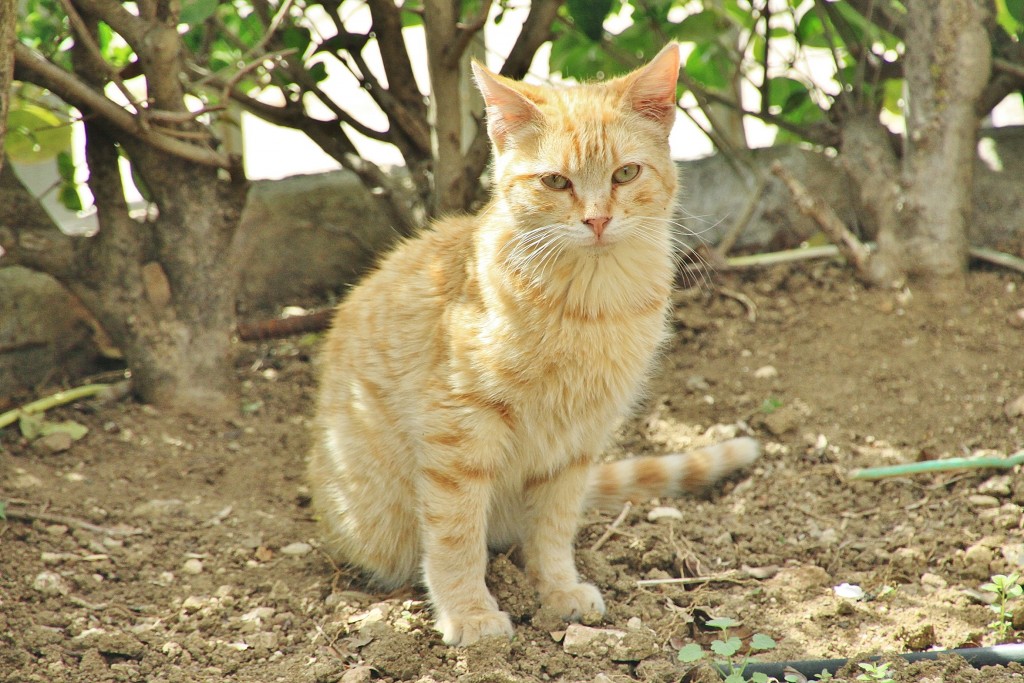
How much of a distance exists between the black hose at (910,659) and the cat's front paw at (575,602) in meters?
0.46

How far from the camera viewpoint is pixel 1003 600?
93.0 inches

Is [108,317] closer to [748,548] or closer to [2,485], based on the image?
[2,485]

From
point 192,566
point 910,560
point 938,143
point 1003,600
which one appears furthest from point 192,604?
point 938,143

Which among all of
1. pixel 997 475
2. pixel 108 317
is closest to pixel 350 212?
pixel 108 317

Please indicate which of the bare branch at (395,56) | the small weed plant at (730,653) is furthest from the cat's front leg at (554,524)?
the bare branch at (395,56)

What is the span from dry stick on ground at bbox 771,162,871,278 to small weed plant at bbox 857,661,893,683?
199 centimetres

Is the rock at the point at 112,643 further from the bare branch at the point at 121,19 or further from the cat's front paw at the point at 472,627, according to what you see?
the bare branch at the point at 121,19

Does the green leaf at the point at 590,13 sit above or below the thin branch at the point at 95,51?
above

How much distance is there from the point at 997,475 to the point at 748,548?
2.76ft

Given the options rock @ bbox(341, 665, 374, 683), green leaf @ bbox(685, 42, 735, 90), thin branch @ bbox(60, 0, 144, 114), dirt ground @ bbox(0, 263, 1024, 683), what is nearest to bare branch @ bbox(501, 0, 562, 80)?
green leaf @ bbox(685, 42, 735, 90)

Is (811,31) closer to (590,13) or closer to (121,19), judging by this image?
(590,13)

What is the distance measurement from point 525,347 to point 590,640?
2.53 ft

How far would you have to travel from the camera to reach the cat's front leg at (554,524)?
2723 mm

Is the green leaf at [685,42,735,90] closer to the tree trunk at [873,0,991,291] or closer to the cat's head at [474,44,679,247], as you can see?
the tree trunk at [873,0,991,291]
